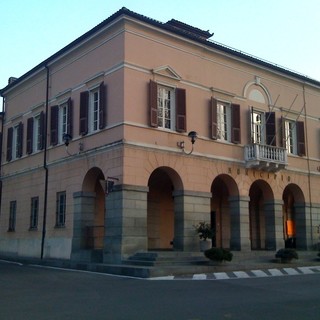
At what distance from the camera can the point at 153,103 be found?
68.9 feet

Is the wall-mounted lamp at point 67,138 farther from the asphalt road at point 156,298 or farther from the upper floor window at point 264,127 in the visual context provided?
the upper floor window at point 264,127

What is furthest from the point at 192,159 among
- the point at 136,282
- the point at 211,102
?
the point at 136,282

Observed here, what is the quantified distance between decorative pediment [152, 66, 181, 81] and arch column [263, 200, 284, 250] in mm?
8541

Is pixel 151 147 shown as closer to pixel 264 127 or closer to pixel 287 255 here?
pixel 287 255

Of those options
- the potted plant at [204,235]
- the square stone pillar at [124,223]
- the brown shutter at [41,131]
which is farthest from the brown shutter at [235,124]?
the brown shutter at [41,131]

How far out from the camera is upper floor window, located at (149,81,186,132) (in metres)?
21.9

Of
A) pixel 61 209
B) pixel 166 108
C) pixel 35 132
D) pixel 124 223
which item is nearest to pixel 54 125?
pixel 35 132

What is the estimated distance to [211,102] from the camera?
77.4 ft

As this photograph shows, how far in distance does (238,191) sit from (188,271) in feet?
25.6

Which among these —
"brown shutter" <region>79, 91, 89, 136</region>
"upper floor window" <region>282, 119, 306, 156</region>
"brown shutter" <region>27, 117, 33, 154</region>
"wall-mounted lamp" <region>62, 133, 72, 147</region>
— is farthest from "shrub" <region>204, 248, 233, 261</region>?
"brown shutter" <region>27, 117, 33, 154</region>

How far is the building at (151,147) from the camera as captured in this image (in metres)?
20.7

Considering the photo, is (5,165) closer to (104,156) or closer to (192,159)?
(104,156)

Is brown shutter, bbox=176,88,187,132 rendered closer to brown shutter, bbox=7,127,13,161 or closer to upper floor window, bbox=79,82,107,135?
upper floor window, bbox=79,82,107,135

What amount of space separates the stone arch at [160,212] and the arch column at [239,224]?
3.08 m
